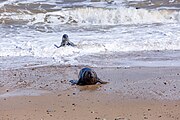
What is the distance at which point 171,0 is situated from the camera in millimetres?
25625

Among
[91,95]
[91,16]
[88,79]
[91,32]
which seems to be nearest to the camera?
[91,95]

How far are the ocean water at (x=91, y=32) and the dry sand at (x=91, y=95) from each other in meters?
0.99

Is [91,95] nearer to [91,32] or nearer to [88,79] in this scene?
[88,79]

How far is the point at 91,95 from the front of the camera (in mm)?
7574

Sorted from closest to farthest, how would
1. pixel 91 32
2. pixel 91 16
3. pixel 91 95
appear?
pixel 91 95
pixel 91 32
pixel 91 16

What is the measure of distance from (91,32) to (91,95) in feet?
29.8

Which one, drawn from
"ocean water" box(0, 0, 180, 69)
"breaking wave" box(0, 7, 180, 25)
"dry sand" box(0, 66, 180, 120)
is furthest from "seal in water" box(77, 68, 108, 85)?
"breaking wave" box(0, 7, 180, 25)

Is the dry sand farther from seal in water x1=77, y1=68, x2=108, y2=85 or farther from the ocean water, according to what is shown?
the ocean water

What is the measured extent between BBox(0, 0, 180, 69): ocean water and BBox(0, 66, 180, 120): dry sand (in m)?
0.99

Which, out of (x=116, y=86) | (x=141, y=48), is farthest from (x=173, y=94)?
(x=141, y=48)

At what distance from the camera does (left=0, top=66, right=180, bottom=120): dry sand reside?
639cm

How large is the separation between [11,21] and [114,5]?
653cm

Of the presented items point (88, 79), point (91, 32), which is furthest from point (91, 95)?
point (91, 32)

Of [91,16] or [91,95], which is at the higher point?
[91,16]
